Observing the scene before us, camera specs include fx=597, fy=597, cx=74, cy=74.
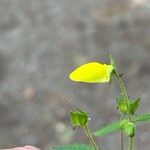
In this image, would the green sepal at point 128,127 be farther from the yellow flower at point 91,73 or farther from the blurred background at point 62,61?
the blurred background at point 62,61

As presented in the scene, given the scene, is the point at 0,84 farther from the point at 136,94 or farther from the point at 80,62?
the point at 136,94

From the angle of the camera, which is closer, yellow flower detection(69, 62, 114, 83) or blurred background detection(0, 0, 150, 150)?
yellow flower detection(69, 62, 114, 83)

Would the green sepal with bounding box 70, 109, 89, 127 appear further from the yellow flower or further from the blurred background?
the blurred background

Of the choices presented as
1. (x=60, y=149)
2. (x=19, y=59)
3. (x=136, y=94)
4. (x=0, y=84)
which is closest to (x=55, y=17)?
(x=19, y=59)

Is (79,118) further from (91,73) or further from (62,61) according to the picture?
(62,61)

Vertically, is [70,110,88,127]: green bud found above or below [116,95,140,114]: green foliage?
below

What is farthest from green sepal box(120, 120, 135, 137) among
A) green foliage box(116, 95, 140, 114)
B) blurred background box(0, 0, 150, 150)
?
blurred background box(0, 0, 150, 150)
